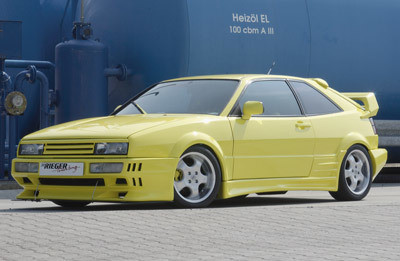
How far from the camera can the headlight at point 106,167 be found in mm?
9320

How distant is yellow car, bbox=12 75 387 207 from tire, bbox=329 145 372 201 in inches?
0.4

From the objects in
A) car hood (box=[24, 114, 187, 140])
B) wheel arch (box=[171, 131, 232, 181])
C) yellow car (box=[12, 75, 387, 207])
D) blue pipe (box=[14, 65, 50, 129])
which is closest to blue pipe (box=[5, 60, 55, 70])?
blue pipe (box=[14, 65, 50, 129])

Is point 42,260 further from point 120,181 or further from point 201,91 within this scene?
point 201,91

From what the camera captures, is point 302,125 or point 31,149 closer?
point 31,149

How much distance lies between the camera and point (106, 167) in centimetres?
936

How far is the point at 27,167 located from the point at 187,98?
6.21 feet

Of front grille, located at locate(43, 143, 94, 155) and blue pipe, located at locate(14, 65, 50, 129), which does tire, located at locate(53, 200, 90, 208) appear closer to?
front grille, located at locate(43, 143, 94, 155)

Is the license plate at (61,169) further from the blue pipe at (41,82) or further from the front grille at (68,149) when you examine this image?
the blue pipe at (41,82)

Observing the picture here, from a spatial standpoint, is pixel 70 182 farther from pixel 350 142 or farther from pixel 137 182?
pixel 350 142

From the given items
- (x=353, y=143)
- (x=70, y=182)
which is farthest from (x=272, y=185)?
(x=70, y=182)

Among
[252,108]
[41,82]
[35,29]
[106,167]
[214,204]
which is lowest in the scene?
[214,204]

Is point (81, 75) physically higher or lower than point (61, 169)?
higher

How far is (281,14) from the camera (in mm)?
14188

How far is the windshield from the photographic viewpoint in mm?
10500
